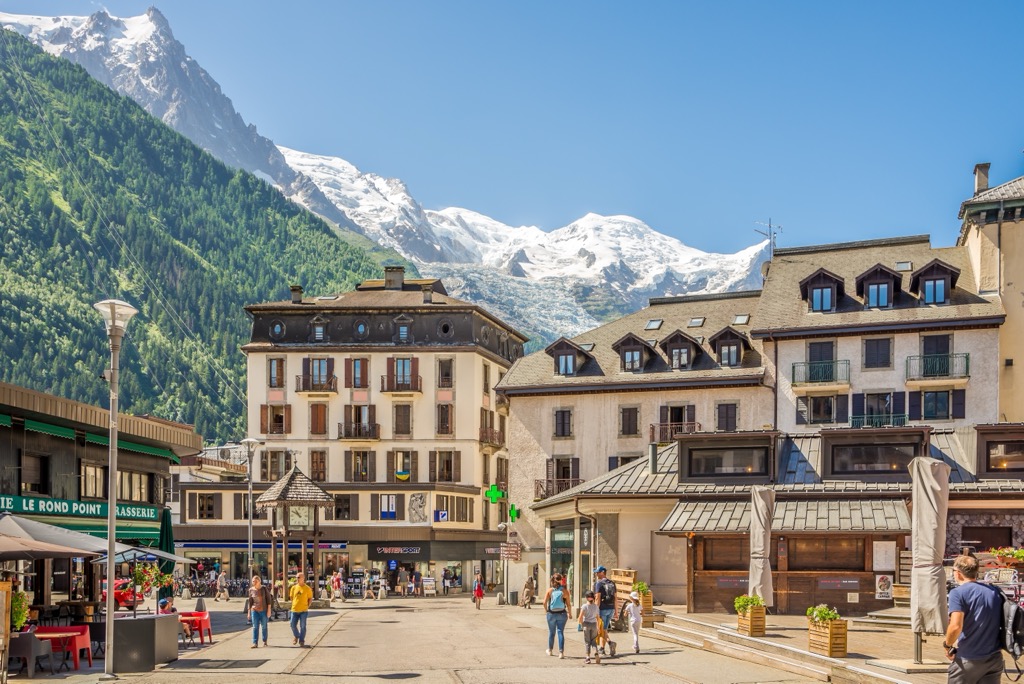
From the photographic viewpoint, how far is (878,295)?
60.5 meters

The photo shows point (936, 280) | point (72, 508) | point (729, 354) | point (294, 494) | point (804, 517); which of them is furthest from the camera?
point (729, 354)

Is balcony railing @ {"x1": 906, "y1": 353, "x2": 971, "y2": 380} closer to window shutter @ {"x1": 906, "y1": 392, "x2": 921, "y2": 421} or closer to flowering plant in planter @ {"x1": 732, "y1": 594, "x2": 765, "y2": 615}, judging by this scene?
window shutter @ {"x1": 906, "y1": 392, "x2": 921, "y2": 421}

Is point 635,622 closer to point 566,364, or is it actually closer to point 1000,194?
point 1000,194

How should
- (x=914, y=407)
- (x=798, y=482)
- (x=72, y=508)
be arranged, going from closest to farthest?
(x=72, y=508), (x=798, y=482), (x=914, y=407)

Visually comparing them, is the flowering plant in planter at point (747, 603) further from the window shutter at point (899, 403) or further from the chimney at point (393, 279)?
the chimney at point (393, 279)

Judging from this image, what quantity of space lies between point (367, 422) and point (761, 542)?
178 ft

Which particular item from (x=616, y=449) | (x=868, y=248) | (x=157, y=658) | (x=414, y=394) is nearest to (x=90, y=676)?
(x=157, y=658)

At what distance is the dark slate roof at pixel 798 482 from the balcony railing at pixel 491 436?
136 ft

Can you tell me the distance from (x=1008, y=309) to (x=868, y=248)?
9020mm

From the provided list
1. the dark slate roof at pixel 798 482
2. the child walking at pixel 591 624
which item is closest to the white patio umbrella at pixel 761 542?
the dark slate roof at pixel 798 482

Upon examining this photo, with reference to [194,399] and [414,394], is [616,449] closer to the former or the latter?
[414,394]

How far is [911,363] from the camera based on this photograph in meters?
59.1

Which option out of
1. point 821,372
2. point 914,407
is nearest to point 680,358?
point 821,372

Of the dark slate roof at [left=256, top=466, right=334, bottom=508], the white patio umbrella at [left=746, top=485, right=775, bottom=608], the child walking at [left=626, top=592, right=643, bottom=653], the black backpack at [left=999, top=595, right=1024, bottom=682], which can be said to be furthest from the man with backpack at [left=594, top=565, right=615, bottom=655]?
the dark slate roof at [left=256, top=466, right=334, bottom=508]
